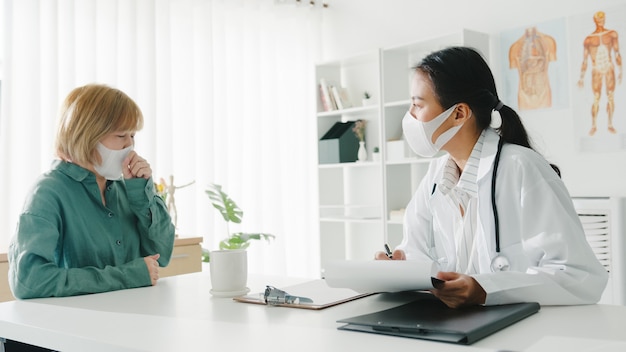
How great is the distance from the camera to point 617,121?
10.2 ft

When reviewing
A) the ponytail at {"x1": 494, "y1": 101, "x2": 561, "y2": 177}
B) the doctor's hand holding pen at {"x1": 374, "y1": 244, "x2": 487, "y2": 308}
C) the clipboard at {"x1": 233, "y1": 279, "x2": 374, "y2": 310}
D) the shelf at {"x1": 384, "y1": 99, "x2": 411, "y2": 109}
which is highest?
the shelf at {"x1": 384, "y1": 99, "x2": 411, "y2": 109}

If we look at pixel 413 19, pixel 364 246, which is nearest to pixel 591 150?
pixel 413 19

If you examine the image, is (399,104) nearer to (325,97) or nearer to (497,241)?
(325,97)

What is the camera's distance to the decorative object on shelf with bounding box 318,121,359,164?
4.19m

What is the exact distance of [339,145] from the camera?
4.18 metres

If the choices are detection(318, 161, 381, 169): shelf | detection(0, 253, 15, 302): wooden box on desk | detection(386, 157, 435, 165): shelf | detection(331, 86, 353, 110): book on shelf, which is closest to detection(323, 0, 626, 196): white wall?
detection(331, 86, 353, 110): book on shelf

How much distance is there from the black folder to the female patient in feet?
2.76

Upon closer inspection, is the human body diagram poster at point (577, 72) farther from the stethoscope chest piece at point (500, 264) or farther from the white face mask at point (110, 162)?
the white face mask at point (110, 162)

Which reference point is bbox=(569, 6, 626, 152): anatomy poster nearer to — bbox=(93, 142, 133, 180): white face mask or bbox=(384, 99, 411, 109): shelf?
bbox=(384, 99, 411, 109): shelf

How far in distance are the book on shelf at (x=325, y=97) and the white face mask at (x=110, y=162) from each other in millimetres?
2685

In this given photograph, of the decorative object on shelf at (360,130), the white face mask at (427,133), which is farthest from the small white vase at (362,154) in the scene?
the white face mask at (427,133)

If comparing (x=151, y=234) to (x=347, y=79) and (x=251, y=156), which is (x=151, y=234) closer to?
(x=251, y=156)

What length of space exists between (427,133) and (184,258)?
1852 millimetres

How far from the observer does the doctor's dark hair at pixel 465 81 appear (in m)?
1.64
